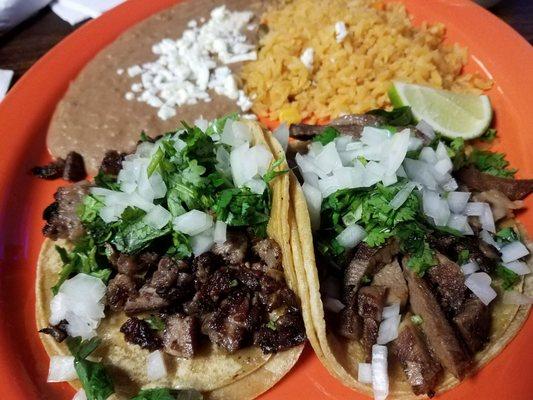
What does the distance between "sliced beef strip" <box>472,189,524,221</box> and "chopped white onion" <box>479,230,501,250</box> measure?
0.11 metres

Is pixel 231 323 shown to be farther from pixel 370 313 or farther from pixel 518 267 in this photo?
pixel 518 267

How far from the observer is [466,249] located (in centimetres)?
264

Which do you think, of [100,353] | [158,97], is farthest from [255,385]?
[158,97]

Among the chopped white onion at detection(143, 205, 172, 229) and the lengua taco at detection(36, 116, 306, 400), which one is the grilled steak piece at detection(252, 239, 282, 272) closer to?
the lengua taco at detection(36, 116, 306, 400)

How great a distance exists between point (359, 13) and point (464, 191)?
1.82m

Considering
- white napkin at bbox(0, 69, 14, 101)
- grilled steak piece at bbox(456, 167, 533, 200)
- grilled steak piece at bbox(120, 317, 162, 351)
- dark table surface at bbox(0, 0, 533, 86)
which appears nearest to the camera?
grilled steak piece at bbox(120, 317, 162, 351)

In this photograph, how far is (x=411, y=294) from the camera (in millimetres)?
2574

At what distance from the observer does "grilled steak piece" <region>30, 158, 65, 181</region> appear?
3.42m

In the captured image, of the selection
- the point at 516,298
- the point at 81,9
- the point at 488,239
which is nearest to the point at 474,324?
the point at 516,298

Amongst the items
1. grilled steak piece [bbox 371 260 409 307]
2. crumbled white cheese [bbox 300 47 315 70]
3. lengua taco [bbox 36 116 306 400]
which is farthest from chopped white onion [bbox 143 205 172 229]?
crumbled white cheese [bbox 300 47 315 70]

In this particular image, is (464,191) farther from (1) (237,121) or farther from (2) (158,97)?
(2) (158,97)

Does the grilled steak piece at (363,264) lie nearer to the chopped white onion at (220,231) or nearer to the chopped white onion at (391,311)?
the chopped white onion at (391,311)

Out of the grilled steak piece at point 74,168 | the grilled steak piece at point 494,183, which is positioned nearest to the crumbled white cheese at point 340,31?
the grilled steak piece at point 494,183

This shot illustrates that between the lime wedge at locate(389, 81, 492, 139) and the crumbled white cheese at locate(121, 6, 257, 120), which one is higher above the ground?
the crumbled white cheese at locate(121, 6, 257, 120)
